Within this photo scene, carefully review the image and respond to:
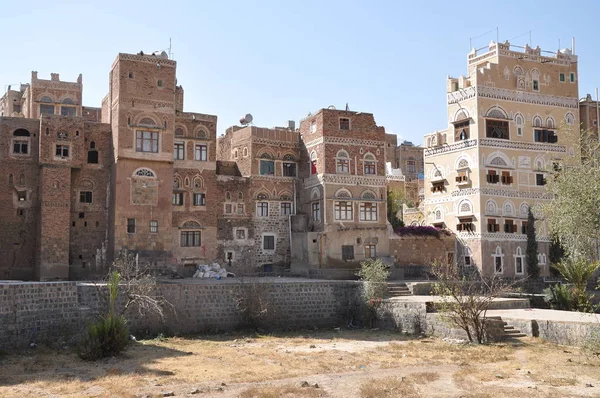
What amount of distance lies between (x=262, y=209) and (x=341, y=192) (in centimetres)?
→ 509

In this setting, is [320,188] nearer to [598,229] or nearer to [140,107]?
[140,107]

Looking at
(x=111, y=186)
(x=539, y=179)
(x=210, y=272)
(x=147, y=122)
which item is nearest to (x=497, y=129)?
(x=539, y=179)

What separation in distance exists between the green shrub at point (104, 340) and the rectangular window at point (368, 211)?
66.8 feet

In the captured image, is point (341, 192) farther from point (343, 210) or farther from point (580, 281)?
point (580, 281)

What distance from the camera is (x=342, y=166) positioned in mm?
39375

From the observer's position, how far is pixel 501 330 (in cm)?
2427

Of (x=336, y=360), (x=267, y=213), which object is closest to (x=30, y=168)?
(x=267, y=213)

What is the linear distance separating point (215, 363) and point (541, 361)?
10339mm

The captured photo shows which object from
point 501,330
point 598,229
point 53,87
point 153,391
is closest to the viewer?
point 153,391

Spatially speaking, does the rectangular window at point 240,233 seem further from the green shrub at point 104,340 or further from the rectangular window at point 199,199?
the green shrub at point 104,340

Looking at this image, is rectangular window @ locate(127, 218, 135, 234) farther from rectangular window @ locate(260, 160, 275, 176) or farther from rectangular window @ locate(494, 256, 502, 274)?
rectangular window @ locate(494, 256, 502, 274)

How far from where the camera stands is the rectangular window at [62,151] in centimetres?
3416

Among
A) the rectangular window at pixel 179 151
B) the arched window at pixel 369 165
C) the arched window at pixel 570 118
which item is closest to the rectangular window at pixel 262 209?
the rectangular window at pixel 179 151

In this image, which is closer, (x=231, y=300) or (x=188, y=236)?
(x=231, y=300)
